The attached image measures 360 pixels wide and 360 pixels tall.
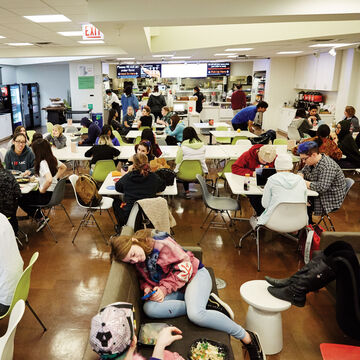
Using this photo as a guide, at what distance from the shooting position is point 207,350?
2.09 metres

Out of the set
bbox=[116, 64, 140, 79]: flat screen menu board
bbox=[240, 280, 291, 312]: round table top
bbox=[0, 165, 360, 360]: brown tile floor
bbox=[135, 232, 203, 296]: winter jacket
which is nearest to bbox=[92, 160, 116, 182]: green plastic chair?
bbox=[0, 165, 360, 360]: brown tile floor

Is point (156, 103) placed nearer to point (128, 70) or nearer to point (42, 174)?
point (128, 70)

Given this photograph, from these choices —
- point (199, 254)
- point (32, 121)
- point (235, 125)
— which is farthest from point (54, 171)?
point (32, 121)

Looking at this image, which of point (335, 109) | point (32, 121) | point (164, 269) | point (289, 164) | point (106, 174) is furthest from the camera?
point (32, 121)

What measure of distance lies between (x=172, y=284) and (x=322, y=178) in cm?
251

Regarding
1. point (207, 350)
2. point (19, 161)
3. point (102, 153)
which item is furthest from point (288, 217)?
point (19, 161)

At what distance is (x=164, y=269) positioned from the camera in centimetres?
247

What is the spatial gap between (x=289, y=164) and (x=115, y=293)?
7.94 ft

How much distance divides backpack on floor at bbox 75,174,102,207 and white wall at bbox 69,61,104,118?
364 inches

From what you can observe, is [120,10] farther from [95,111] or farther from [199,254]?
[95,111]

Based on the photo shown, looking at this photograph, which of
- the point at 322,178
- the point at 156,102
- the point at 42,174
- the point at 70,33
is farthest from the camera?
the point at 156,102

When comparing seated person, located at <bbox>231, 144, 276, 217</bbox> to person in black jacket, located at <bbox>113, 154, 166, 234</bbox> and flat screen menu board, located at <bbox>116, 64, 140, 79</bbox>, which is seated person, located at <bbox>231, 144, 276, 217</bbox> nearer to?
person in black jacket, located at <bbox>113, 154, 166, 234</bbox>

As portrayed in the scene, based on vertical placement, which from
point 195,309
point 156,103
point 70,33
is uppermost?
point 70,33

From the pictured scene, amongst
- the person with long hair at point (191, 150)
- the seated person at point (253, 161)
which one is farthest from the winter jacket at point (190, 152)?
the seated person at point (253, 161)
